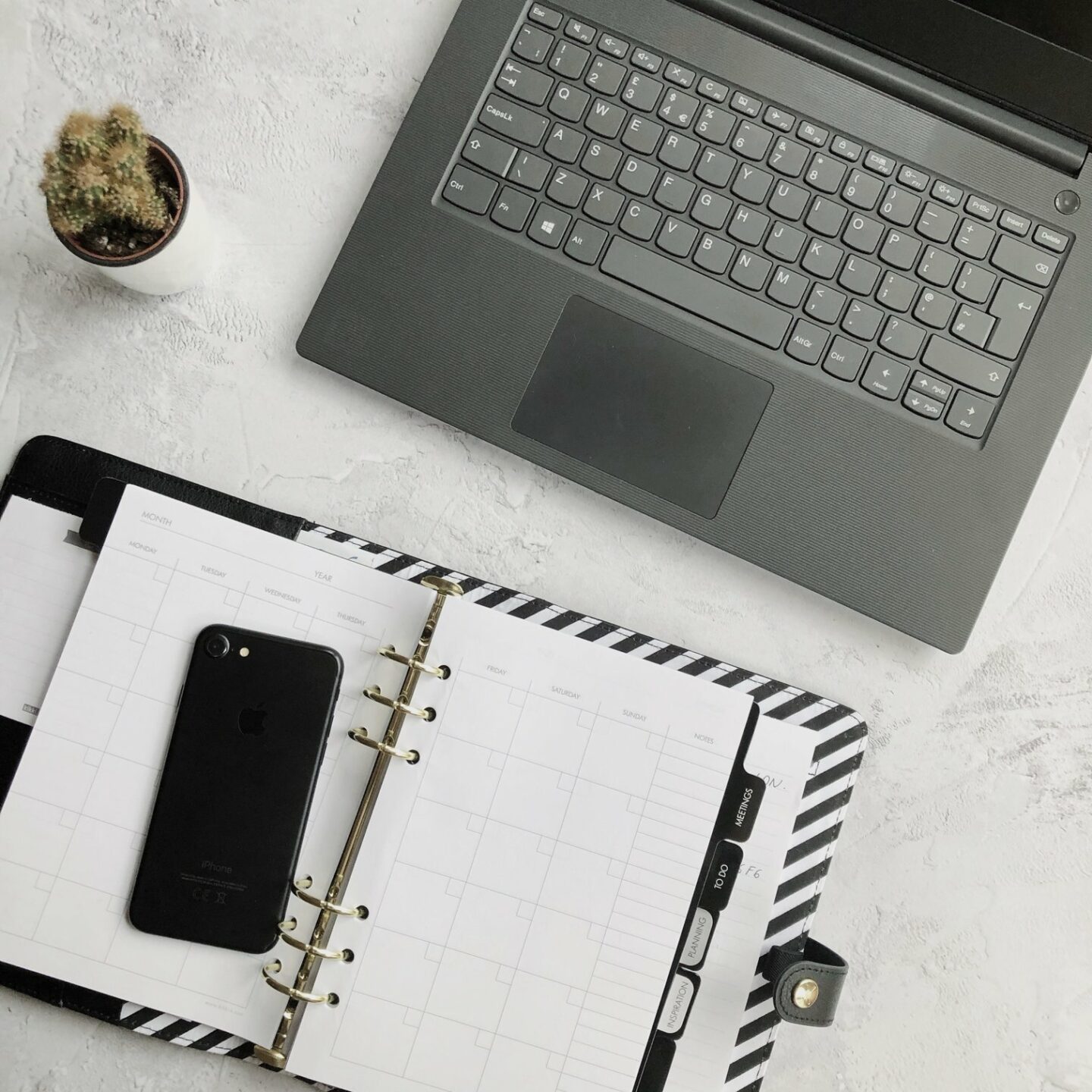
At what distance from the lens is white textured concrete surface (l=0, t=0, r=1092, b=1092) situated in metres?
0.60

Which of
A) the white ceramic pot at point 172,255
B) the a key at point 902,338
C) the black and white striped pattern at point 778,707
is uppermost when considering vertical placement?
the a key at point 902,338

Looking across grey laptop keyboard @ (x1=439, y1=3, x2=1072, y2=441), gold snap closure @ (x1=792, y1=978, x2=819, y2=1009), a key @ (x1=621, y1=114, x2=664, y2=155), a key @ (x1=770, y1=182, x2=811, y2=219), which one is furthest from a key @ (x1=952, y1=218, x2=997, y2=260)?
gold snap closure @ (x1=792, y1=978, x2=819, y2=1009)

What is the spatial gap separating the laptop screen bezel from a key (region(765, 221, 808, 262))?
14 cm

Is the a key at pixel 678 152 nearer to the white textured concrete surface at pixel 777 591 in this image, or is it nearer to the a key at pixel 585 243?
the a key at pixel 585 243

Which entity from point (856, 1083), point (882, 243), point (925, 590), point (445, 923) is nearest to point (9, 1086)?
point (445, 923)

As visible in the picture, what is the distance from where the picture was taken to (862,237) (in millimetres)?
585

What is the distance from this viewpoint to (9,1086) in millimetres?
561

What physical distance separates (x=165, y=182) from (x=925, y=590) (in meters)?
0.53

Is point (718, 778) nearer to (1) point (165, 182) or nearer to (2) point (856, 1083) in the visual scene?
(2) point (856, 1083)

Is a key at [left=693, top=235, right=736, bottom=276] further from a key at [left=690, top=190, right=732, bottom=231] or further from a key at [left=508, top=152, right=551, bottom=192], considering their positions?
a key at [left=508, top=152, right=551, bottom=192]

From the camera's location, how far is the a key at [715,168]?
23.1 inches

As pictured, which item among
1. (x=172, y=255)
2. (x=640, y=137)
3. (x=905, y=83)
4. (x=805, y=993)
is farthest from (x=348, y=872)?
(x=905, y=83)

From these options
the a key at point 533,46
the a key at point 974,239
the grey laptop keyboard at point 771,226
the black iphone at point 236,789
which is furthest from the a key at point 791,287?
the black iphone at point 236,789

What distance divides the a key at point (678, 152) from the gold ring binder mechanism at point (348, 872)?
31cm
